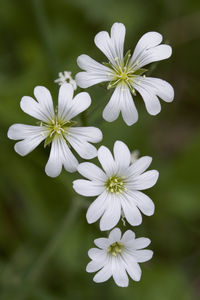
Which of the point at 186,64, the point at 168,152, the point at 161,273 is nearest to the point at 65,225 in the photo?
the point at 161,273

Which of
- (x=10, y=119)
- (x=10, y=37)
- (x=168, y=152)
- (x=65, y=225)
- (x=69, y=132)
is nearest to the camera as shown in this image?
(x=69, y=132)

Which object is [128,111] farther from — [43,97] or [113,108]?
[43,97]

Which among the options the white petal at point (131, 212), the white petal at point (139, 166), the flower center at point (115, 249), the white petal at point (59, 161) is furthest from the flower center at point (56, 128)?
the flower center at point (115, 249)

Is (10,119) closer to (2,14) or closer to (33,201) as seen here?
(33,201)

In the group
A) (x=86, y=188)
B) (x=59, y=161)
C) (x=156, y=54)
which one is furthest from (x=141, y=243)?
(x=156, y=54)

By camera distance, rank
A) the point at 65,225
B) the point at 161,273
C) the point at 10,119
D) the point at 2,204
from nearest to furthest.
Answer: the point at 65,225
the point at 10,119
the point at 161,273
the point at 2,204

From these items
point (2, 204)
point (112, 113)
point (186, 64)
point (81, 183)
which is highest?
point (186, 64)

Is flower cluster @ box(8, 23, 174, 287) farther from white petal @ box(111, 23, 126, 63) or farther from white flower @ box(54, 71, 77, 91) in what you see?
white flower @ box(54, 71, 77, 91)
